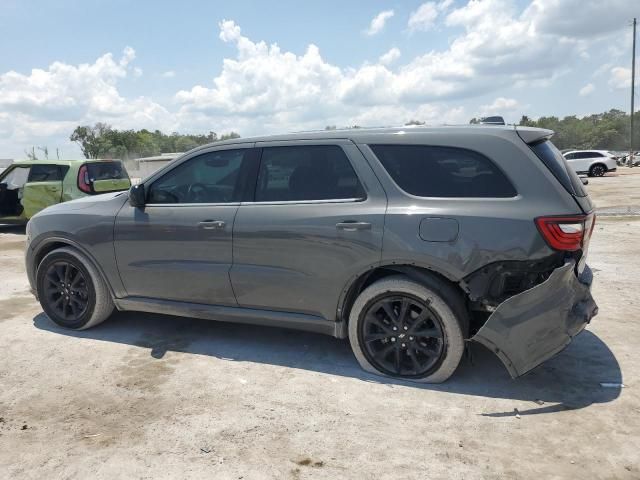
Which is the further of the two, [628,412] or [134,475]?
[628,412]

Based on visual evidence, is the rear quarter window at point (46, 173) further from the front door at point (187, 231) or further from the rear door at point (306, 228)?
the rear door at point (306, 228)

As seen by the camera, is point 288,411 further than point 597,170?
No

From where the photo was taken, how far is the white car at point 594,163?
94.0ft

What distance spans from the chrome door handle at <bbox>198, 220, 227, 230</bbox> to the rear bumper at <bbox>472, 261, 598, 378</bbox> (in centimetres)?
205

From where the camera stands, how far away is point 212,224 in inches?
159

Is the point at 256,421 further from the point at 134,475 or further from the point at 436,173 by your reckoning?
the point at 436,173

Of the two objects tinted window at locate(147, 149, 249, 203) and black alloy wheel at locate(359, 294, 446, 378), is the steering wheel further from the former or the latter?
black alloy wheel at locate(359, 294, 446, 378)

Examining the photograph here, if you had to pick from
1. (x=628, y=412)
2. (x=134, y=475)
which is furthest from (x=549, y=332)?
(x=134, y=475)

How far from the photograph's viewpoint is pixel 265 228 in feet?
12.6

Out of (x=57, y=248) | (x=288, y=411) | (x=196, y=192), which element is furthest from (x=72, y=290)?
(x=288, y=411)

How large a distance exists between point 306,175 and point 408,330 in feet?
4.51

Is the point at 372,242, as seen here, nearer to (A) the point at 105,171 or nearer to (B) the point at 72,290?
(B) the point at 72,290

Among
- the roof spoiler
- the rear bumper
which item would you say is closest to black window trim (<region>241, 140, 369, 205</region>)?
the roof spoiler

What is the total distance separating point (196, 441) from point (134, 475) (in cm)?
39
